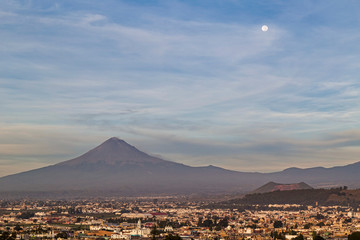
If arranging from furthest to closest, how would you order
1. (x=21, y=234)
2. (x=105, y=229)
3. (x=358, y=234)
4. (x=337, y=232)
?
(x=105, y=229)
(x=337, y=232)
(x=21, y=234)
(x=358, y=234)

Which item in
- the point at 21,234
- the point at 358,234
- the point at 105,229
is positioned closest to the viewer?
the point at 358,234

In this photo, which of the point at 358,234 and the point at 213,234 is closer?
the point at 358,234

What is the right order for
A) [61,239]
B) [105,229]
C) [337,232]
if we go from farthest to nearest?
[105,229], [337,232], [61,239]

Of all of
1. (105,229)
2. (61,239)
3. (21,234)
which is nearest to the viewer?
(61,239)

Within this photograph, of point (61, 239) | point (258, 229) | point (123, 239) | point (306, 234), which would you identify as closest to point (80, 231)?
point (123, 239)

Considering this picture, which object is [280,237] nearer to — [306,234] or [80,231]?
[306,234]

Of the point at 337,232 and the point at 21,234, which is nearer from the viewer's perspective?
the point at 21,234

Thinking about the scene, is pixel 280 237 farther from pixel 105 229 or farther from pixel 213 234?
pixel 105 229

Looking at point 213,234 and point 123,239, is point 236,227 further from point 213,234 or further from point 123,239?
point 123,239

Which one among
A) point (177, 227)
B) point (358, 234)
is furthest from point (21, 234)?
point (358, 234)
